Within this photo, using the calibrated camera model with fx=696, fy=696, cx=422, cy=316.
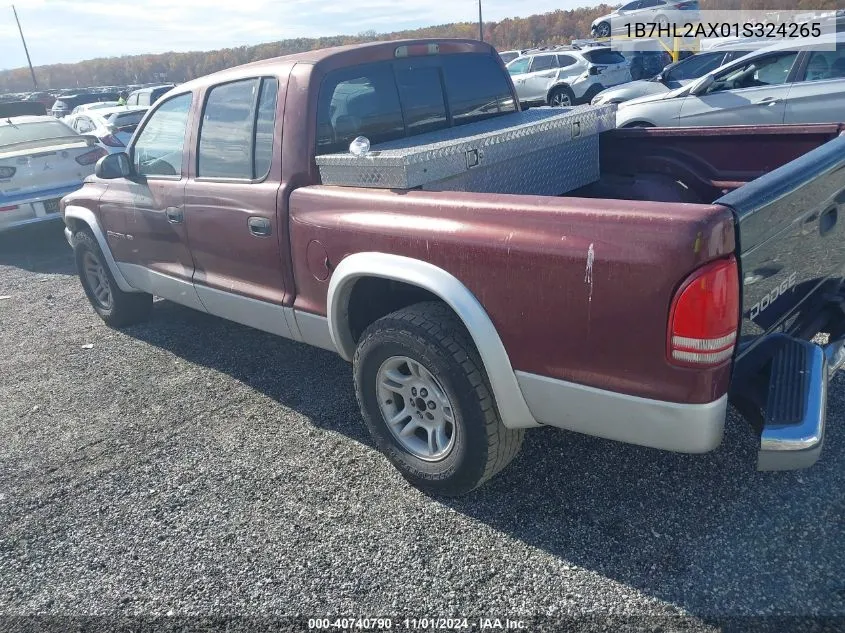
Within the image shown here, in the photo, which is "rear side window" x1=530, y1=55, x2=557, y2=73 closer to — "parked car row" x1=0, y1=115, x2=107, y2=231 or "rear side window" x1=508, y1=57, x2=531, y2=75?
"rear side window" x1=508, y1=57, x2=531, y2=75

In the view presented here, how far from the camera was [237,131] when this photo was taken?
147 inches

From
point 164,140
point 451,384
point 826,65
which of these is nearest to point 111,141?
point 164,140

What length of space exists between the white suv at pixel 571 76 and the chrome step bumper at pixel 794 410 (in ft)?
51.2

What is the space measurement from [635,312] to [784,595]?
111cm

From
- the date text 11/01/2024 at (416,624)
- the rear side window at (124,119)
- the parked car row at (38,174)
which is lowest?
the date text 11/01/2024 at (416,624)

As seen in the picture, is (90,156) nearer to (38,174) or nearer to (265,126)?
(38,174)

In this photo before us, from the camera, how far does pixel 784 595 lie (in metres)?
2.34

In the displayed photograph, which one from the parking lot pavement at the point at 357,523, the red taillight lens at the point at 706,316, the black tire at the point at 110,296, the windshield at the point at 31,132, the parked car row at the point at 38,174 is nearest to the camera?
the red taillight lens at the point at 706,316

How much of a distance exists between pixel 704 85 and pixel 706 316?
719cm

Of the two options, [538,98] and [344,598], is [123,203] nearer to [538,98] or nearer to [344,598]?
[344,598]

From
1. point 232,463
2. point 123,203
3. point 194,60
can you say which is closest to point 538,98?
point 123,203

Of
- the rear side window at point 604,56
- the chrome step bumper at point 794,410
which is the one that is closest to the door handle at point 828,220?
the chrome step bumper at point 794,410

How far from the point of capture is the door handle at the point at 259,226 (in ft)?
11.4

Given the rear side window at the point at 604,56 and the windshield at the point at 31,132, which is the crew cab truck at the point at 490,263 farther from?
the rear side window at the point at 604,56
